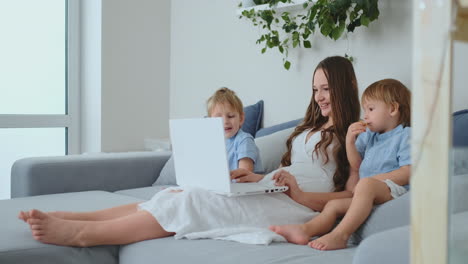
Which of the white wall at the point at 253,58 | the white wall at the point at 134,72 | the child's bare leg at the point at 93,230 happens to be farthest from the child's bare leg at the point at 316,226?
the white wall at the point at 134,72

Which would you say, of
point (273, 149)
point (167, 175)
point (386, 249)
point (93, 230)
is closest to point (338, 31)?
point (273, 149)

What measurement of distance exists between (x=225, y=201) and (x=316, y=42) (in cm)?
122

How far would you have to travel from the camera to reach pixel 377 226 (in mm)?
1460

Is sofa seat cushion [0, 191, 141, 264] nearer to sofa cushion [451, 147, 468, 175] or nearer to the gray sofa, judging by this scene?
the gray sofa

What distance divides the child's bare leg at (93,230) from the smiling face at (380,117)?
28.7 inches

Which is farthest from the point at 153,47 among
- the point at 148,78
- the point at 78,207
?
the point at 78,207

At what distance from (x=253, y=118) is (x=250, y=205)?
1.23 metres

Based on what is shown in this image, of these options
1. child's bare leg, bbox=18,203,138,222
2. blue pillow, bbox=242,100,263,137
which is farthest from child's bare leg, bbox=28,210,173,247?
blue pillow, bbox=242,100,263,137

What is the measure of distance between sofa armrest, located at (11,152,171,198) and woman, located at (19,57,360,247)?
642 mm

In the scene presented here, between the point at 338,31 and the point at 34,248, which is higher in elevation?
Answer: the point at 338,31

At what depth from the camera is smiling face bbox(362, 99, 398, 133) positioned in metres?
1.76

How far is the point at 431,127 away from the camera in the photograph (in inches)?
18.6

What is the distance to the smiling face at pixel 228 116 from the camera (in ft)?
7.12

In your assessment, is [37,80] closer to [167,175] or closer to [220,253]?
[167,175]
